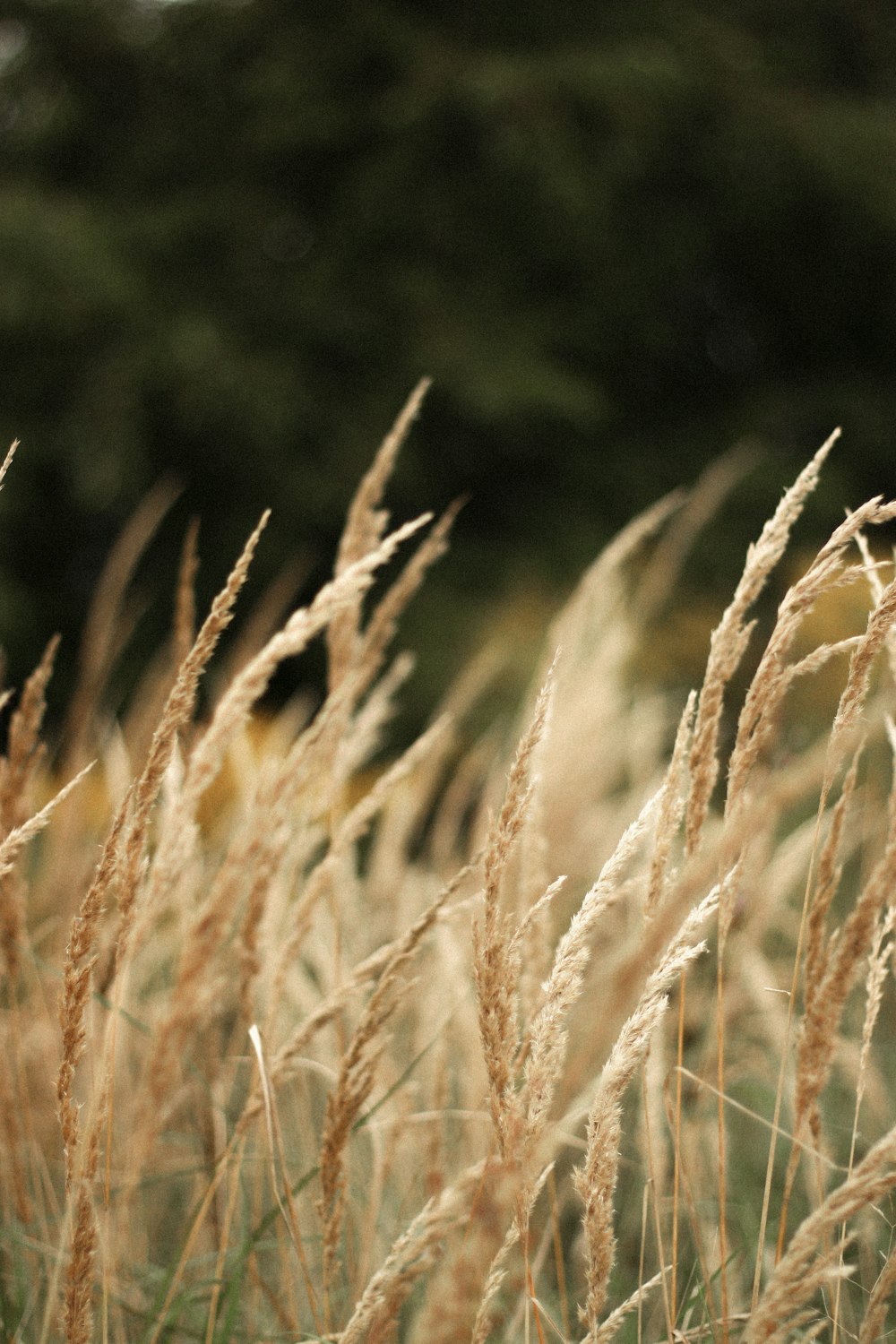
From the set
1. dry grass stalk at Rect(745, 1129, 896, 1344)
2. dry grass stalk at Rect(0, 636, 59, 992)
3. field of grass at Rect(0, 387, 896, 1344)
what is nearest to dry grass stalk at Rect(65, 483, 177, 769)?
field of grass at Rect(0, 387, 896, 1344)

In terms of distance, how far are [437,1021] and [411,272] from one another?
5.97 meters

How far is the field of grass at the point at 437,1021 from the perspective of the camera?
1.52ft

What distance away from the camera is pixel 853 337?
25.1ft

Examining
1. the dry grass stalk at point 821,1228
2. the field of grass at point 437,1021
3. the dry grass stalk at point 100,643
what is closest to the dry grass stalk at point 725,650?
the field of grass at point 437,1021

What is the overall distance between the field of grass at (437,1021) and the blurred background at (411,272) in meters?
4.31

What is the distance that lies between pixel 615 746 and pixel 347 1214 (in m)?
0.90

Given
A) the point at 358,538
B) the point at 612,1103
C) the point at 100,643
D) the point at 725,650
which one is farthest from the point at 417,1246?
the point at 100,643

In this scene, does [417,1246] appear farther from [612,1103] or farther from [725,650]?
[725,650]

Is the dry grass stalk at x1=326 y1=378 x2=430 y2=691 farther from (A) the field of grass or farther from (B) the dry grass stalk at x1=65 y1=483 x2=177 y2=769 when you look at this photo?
(B) the dry grass stalk at x1=65 y1=483 x2=177 y2=769

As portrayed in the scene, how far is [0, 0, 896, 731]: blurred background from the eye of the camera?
589 cm

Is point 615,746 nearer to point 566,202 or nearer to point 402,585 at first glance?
point 402,585

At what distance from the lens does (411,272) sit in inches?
253

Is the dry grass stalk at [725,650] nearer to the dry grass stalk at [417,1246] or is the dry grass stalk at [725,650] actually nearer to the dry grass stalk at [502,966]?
the dry grass stalk at [502,966]

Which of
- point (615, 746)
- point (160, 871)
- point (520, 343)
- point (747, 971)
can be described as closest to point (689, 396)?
point (520, 343)
